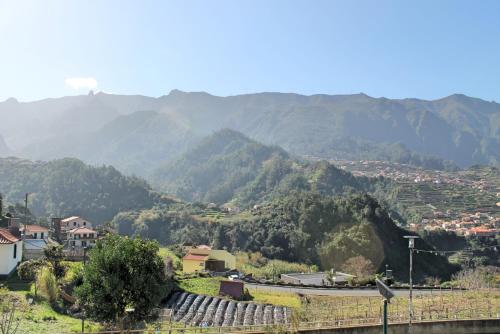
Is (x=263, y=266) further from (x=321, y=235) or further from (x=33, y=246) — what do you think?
(x=33, y=246)

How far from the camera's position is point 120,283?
71.5ft

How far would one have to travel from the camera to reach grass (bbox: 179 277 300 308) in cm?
3528

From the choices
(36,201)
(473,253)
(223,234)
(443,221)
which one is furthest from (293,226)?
(36,201)

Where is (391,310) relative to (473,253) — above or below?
above

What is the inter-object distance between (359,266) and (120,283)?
60.2m

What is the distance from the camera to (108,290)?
70.9 ft

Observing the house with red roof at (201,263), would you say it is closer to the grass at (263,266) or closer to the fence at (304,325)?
the grass at (263,266)

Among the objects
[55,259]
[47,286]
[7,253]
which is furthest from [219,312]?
[7,253]

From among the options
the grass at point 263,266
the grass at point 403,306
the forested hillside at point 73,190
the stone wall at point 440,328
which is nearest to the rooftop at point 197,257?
the grass at point 263,266

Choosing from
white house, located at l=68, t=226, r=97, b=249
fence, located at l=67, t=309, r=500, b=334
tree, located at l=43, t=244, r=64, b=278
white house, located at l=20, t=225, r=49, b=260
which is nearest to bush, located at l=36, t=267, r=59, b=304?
tree, located at l=43, t=244, r=64, b=278

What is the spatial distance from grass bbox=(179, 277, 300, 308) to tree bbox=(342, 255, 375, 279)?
37097 millimetres

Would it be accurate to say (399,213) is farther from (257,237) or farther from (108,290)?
(108,290)

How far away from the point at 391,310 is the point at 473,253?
8904 centimetres

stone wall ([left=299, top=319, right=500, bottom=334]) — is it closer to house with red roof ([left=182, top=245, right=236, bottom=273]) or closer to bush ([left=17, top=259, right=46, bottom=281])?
bush ([left=17, top=259, right=46, bottom=281])
